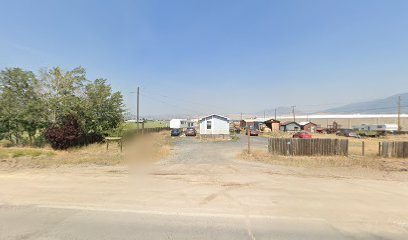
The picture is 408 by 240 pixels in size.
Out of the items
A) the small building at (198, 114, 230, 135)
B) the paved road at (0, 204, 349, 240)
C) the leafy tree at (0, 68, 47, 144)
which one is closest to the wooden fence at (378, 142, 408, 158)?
the paved road at (0, 204, 349, 240)

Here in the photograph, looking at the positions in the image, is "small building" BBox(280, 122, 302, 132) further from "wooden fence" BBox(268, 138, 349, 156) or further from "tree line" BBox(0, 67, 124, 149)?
"tree line" BBox(0, 67, 124, 149)

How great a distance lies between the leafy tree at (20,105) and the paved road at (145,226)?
17.9m

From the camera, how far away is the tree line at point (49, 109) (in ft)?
64.3

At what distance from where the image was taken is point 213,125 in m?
35.7

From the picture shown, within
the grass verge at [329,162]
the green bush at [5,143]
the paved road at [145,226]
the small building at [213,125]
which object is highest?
the small building at [213,125]

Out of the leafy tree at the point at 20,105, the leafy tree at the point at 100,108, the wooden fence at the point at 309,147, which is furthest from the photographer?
the leafy tree at the point at 100,108

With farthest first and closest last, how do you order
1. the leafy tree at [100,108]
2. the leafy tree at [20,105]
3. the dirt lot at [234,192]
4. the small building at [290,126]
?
the small building at [290,126], the leafy tree at [100,108], the leafy tree at [20,105], the dirt lot at [234,192]

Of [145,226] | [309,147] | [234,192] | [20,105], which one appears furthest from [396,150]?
[20,105]

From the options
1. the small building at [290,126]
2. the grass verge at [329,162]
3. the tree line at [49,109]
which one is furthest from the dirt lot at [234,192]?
the small building at [290,126]

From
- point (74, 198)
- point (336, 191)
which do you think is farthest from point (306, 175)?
point (74, 198)

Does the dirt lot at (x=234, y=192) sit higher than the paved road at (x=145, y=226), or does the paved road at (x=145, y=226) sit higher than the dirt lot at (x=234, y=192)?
the paved road at (x=145, y=226)

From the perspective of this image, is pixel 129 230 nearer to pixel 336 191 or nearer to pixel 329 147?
pixel 336 191

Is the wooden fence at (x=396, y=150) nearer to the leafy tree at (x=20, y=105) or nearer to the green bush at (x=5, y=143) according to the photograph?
the leafy tree at (x=20, y=105)

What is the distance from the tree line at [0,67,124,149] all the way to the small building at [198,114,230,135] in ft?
54.5
